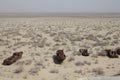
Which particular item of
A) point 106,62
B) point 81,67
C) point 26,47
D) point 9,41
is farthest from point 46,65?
point 9,41

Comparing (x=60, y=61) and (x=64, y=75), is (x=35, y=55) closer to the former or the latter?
(x=60, y=61)

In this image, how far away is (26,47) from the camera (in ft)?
54.7

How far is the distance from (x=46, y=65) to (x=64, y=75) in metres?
2.10

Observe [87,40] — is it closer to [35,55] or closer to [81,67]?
[35,55]

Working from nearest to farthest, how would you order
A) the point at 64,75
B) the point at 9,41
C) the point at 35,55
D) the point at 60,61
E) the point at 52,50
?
the point at 64,75, the point at 60,61, the point at 35,55, the point at 52,50, the point at 9,41

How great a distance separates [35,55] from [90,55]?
3.56 meters

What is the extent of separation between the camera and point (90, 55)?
47.8ft

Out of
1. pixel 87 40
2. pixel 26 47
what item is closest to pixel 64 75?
pixel 26 47

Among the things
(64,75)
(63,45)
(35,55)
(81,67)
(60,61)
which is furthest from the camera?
(63,45)

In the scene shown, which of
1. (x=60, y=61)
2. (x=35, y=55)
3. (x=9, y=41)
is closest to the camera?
(x=60, y=61)

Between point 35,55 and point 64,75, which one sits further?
point 35,55

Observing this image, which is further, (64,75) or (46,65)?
(46,65)

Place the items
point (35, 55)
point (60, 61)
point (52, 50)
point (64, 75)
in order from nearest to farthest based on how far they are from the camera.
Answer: point (64, 75)
point (60, 61)
point (35, 55)
point (52, 50)

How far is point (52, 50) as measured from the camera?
15.9 metres
